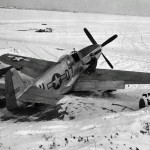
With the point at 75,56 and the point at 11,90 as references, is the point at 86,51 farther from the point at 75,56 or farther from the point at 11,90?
the point at 11,90

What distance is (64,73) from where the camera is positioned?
10.9 m

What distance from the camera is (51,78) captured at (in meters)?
9.98

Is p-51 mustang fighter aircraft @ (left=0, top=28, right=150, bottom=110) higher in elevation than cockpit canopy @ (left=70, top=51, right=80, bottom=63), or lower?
lower

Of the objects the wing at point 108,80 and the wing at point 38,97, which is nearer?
the wing at point 38,97

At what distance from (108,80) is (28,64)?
15.8 feet

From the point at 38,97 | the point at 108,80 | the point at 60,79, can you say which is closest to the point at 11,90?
the point at 38,97

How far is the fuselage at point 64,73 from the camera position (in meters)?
9.80

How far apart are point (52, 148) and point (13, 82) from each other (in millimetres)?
3539

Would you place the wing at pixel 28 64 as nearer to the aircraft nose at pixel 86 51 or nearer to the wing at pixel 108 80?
the aircraft nose at pixel 86 51

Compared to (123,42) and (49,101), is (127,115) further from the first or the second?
(123,42)

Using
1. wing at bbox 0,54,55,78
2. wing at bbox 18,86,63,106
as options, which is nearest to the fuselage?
wing at bbox 18,86,63,106

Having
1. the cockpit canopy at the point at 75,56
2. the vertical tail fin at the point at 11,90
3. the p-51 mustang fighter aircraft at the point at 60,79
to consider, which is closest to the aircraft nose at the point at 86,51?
the p-51 mustang fighter aircraft at the point at 60,79

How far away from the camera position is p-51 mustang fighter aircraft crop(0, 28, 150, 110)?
8.27 meters

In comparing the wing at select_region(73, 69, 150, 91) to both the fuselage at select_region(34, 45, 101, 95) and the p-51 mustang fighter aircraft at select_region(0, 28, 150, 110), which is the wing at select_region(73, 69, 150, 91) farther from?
the fuselage at select_region(34, 45, 101, 95)
